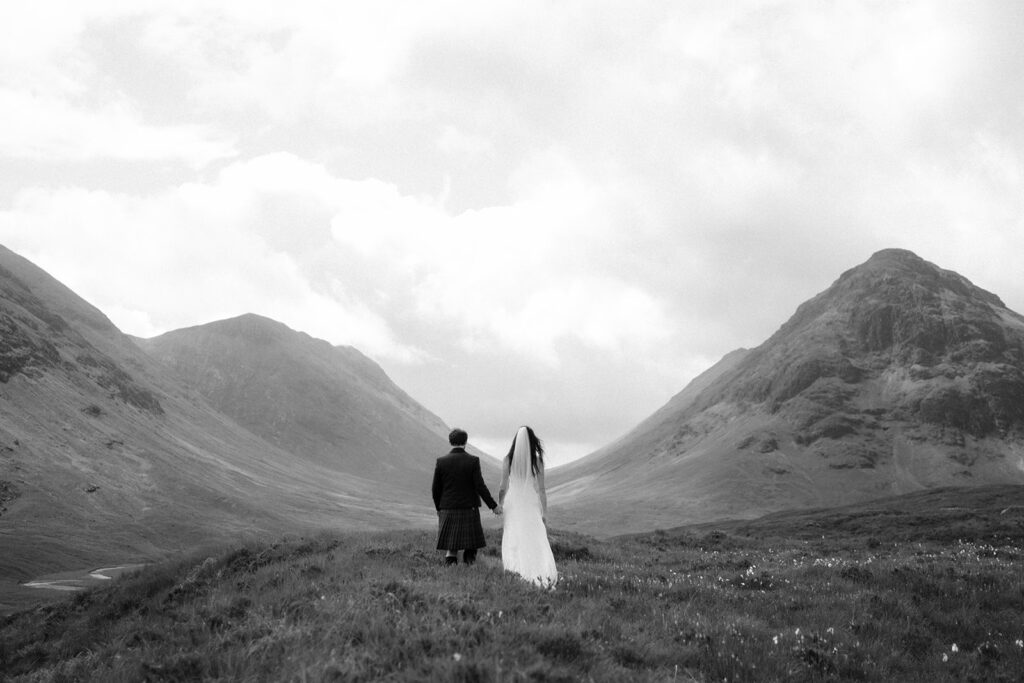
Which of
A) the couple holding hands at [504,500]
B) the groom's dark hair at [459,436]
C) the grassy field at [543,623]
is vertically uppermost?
the groom's dark hair at [459,436]

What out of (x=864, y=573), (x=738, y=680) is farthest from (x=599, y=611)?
(x=864, y=573)

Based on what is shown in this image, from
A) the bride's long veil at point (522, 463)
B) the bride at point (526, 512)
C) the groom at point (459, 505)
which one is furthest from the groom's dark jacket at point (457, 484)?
the bride's long veil at point (522, 463)

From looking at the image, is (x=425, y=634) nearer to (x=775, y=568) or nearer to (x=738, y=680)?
(x=738, y=680)

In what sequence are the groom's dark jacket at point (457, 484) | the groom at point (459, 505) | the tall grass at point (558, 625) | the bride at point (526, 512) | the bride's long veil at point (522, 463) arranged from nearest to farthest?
the tall grass at point (558, 625), the bride at point (526, 512), the bride's long veil at point (522, 463), the groom at point (459, 505), the groom's dark jacket at point (457, 484)

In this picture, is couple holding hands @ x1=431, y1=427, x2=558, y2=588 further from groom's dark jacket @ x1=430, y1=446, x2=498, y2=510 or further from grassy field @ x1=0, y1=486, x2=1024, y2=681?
grassy field @ x1=0, y1=486, x2=1024, y2=681

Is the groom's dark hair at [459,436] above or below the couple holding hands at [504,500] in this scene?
above

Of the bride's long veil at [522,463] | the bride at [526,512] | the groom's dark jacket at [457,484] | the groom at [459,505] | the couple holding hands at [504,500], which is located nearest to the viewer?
the bride at [526,512]

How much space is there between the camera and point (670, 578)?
55.0 feet

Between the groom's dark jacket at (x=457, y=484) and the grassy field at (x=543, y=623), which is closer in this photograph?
the grassy field at (x=543, y=623)

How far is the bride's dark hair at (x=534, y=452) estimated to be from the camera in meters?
16.3

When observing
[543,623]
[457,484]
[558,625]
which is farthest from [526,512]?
[558,625]

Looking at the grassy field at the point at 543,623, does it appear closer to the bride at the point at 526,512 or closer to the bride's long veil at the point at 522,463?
the bride at the point at 526,512

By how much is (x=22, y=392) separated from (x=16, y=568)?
284ft

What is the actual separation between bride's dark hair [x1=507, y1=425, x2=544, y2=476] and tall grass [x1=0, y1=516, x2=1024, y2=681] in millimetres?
2514
